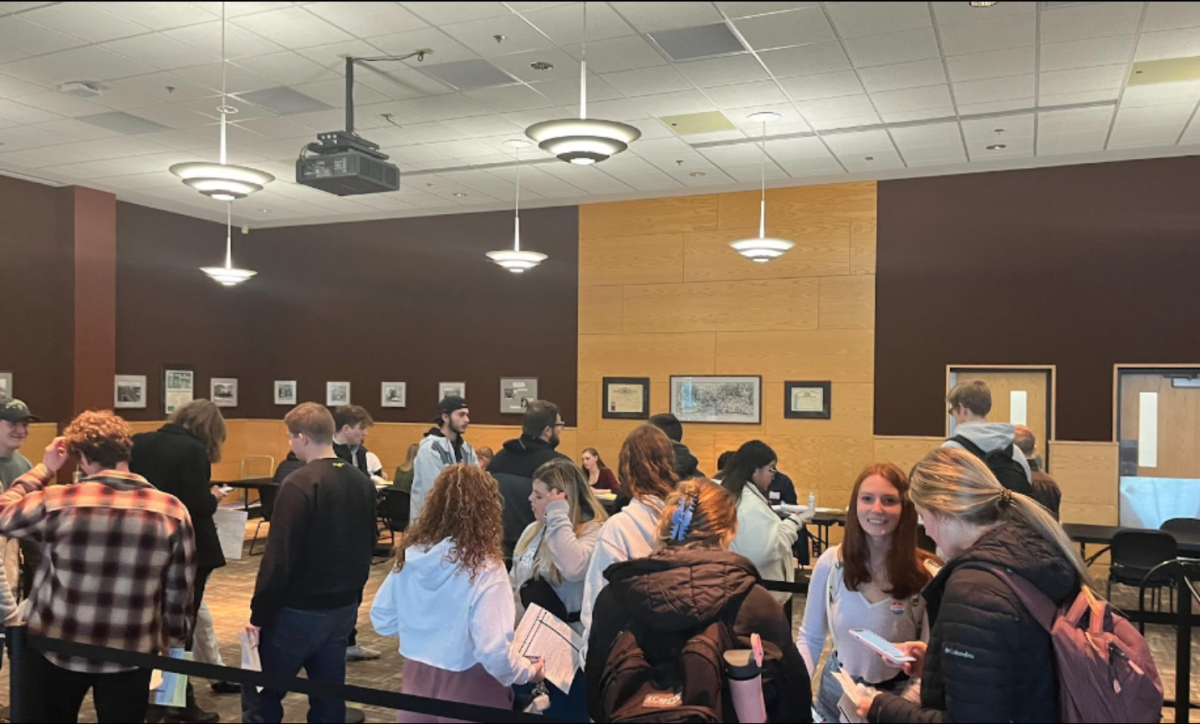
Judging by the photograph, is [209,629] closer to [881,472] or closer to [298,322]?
[881,472]

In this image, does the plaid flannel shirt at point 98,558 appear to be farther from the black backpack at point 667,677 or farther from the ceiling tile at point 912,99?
the ceiling tile at point 912,99

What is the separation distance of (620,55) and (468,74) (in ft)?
4.02

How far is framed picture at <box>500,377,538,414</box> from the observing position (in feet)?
38.4

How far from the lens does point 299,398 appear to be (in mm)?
13172

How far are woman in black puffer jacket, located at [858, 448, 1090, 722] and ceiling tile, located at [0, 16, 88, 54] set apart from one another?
6.46 meters

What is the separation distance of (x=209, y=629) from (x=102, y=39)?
13.5 feet

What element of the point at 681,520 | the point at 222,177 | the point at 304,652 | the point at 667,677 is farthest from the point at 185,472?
the point at 667,677

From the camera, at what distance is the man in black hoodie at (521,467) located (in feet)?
16.2

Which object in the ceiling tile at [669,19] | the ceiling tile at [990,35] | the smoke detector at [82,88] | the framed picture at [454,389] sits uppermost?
the smoke detector at [82,88]

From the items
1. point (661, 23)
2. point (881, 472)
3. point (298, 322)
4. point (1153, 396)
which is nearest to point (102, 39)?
point (661, 23)

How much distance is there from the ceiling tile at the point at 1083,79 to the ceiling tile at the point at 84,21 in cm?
644

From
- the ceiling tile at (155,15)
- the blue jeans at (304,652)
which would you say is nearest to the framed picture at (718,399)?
the ceiling tile at (155,15)

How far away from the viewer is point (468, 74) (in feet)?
22.5

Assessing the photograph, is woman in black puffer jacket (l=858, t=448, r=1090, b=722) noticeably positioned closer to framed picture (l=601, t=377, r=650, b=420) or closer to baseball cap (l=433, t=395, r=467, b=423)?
baseball cap (l=433, t=395, r=467, b=423)
